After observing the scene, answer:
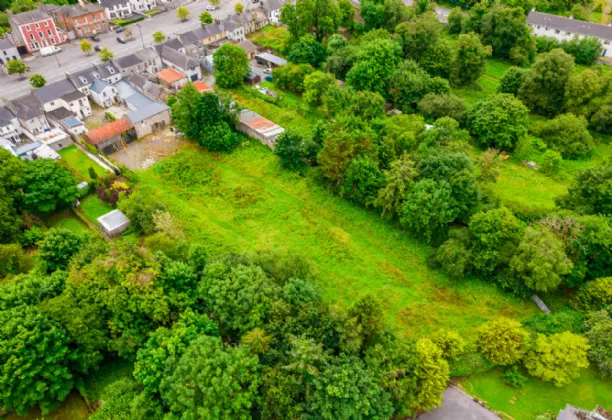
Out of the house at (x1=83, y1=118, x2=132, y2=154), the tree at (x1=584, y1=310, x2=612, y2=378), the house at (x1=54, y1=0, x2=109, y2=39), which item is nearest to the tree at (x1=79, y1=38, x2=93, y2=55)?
the house at (x1=54, y1=0, x2=109, y2=39)

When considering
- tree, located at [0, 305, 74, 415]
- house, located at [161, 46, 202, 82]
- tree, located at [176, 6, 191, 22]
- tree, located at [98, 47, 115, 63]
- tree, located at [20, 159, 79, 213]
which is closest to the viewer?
tree, located at [0, 305, 74, 415]

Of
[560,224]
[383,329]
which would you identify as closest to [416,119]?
[560,224]

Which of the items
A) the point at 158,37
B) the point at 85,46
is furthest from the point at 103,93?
the point at 158,37

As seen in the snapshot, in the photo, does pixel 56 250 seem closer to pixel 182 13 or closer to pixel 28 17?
pixel 28 17

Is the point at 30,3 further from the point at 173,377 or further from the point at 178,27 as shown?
the point at 173,377

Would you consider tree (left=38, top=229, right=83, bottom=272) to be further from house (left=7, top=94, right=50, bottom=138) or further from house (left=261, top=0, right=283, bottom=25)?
house (left=261, top=0, right=283, bottom=25)

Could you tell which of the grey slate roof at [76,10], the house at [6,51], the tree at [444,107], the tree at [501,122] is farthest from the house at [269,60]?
the house at [6,51]
